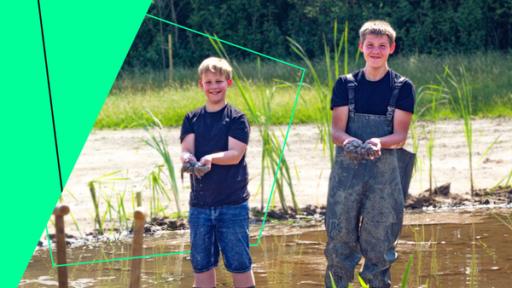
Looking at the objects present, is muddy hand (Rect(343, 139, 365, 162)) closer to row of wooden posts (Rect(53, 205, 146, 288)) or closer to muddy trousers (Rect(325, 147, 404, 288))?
muddy trousers (Rect(325, 147, 404, 288))

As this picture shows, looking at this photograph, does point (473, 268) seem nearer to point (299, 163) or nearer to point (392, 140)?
point (392, 140)

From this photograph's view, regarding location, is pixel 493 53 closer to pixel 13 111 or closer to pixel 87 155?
pixel 87 155

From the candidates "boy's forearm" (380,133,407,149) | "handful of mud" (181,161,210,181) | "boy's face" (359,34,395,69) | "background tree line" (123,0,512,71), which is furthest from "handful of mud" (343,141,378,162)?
"background tree line" (123,0,512,71)

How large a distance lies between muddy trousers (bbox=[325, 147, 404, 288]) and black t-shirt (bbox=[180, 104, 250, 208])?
1.53ft

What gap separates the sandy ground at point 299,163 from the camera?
7.71m

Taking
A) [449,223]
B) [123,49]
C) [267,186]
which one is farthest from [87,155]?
[123,49]

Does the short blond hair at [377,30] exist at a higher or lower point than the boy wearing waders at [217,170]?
higher

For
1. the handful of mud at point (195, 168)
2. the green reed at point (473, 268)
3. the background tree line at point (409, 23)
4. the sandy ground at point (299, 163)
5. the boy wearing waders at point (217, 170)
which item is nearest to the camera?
the handful of mud at point (195, 168)

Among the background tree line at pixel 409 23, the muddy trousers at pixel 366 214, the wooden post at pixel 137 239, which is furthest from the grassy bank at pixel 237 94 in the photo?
the background tree line at pixel 409 23

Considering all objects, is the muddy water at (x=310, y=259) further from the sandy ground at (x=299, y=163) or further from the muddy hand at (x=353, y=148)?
the muddy hand at (x=353, y=148)

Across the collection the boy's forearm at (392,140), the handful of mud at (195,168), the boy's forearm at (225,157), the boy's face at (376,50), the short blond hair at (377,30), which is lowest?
the handful of mud at (195,168)

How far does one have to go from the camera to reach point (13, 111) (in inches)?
149

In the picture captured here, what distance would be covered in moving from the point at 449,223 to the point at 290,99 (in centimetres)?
136

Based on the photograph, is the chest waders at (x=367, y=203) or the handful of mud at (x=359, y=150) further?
the chest waders at (x=367, y=203)
